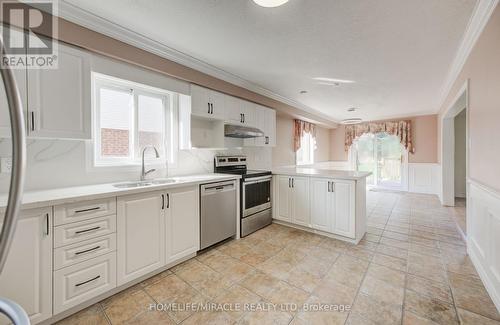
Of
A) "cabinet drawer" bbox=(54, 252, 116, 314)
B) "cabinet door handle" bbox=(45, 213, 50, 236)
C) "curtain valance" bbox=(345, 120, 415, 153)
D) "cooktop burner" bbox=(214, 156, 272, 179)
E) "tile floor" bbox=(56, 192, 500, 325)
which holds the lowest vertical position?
"tile floor" bbox=(56, 192, 500, 325)

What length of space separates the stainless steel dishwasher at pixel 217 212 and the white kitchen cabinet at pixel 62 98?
137 cm

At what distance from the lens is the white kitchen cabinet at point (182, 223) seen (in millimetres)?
2299

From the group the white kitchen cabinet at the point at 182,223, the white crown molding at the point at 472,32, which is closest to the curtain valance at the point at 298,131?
the white crown molding at the point at 472,32

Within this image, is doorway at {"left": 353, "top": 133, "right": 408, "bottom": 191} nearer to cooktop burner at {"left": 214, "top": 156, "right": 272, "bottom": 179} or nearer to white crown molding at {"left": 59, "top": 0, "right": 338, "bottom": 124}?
cooktop burner at {"left": 214, "top": 156, "right": 272, "bottom": 179}

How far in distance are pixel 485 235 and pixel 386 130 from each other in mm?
5391

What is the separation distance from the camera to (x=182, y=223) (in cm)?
243

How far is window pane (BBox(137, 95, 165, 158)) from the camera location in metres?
2.75

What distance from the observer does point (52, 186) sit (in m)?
1.98

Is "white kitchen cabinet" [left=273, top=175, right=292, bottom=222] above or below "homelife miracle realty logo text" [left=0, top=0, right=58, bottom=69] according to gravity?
below

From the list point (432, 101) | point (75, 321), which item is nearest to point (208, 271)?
point (75, 321)

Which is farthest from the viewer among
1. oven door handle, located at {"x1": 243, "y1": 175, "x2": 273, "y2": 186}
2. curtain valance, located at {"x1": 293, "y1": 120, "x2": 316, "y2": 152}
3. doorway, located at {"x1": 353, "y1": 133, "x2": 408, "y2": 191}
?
doorway, located at {"x1": 353, "y1": 133, "x2": 408, "y2": 191}

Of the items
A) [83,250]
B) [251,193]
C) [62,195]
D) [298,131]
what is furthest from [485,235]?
[298,131]

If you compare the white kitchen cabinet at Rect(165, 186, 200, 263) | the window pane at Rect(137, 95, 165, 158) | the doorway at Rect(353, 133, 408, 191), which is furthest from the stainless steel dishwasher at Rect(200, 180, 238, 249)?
the doorway at Rect(353, 133, 408, 191)

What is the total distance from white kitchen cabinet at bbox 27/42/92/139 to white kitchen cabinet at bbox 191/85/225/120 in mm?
1178
